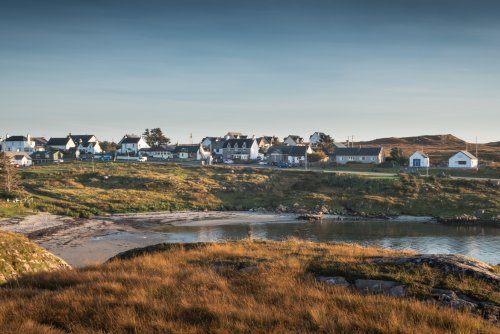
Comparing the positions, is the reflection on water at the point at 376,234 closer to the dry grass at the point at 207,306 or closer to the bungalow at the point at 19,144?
the dry grass at the point at 207,306

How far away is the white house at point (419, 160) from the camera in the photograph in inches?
4102

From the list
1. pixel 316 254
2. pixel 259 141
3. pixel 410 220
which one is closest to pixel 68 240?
pixel 316 254

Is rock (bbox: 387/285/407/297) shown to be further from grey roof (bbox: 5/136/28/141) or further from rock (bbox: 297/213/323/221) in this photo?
grey roof (bbox: 5/136/28/141)

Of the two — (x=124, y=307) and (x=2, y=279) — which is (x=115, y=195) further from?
(x=124, y=307)

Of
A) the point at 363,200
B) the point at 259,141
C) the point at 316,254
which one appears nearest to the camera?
the point at 316,254

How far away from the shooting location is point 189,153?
482ft

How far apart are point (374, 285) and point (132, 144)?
15795cm

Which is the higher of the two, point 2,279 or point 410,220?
point 2,279

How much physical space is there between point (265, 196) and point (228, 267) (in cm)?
6296

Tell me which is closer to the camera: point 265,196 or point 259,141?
point 265,196

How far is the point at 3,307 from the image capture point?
1064 cm

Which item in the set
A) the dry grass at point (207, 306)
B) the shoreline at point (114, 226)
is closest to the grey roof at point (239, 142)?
the shoreline at point (114, 226)

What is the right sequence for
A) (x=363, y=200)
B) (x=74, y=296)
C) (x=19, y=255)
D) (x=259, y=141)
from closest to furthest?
(x=74, y=296) → (x=19, y=255) → (x=363, y=200) → (x=259, y=141)

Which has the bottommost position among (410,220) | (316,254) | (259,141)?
(410,220)
